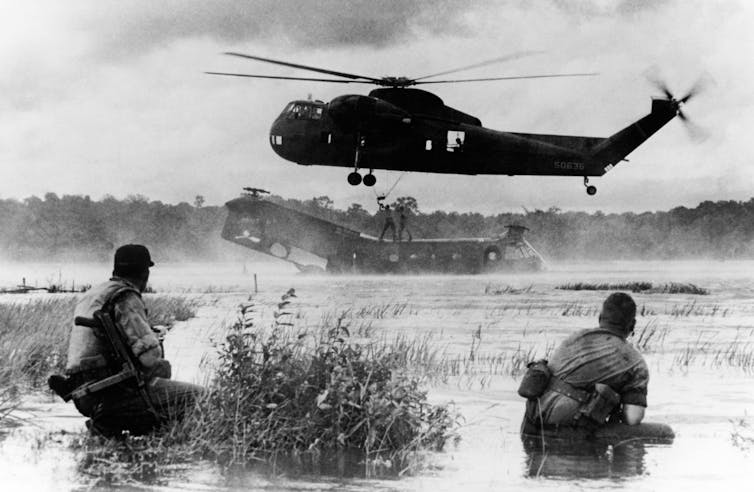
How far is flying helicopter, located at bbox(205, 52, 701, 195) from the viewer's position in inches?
760

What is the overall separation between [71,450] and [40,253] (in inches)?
1546

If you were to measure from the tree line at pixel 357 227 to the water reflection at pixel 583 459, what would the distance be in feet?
119

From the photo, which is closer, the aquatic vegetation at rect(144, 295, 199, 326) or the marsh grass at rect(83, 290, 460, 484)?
the marsh grass at rect(83, 290, 460, 484)

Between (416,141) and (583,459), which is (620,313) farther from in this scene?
(416,141)

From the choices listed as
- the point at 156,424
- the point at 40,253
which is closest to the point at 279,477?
the point at 156,424

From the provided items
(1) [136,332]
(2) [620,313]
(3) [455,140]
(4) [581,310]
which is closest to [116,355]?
(1) [136,332]

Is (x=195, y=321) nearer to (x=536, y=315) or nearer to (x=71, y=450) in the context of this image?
(x=536, y=315)

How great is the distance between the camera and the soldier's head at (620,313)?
6.62m

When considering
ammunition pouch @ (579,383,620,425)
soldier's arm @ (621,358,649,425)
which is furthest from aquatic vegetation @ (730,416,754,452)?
ammunition pouch @ (579,383,620,425)

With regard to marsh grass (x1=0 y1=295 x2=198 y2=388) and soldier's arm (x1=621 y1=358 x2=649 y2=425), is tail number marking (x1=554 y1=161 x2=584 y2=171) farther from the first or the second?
soldier's arm (x1=621 y1=358 x2=649 y2=425)

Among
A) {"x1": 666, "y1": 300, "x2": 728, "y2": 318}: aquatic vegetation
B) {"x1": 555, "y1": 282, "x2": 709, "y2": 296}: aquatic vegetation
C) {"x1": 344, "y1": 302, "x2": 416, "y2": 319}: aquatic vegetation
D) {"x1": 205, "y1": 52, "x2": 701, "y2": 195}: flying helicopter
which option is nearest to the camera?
{"x1": 205, "y1": 52, "x2": 701, "y2": 195}: flying helicopter

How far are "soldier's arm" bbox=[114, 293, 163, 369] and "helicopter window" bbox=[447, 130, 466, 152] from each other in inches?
579

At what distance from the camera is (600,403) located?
665 cm

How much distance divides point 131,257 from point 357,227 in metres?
50.4
